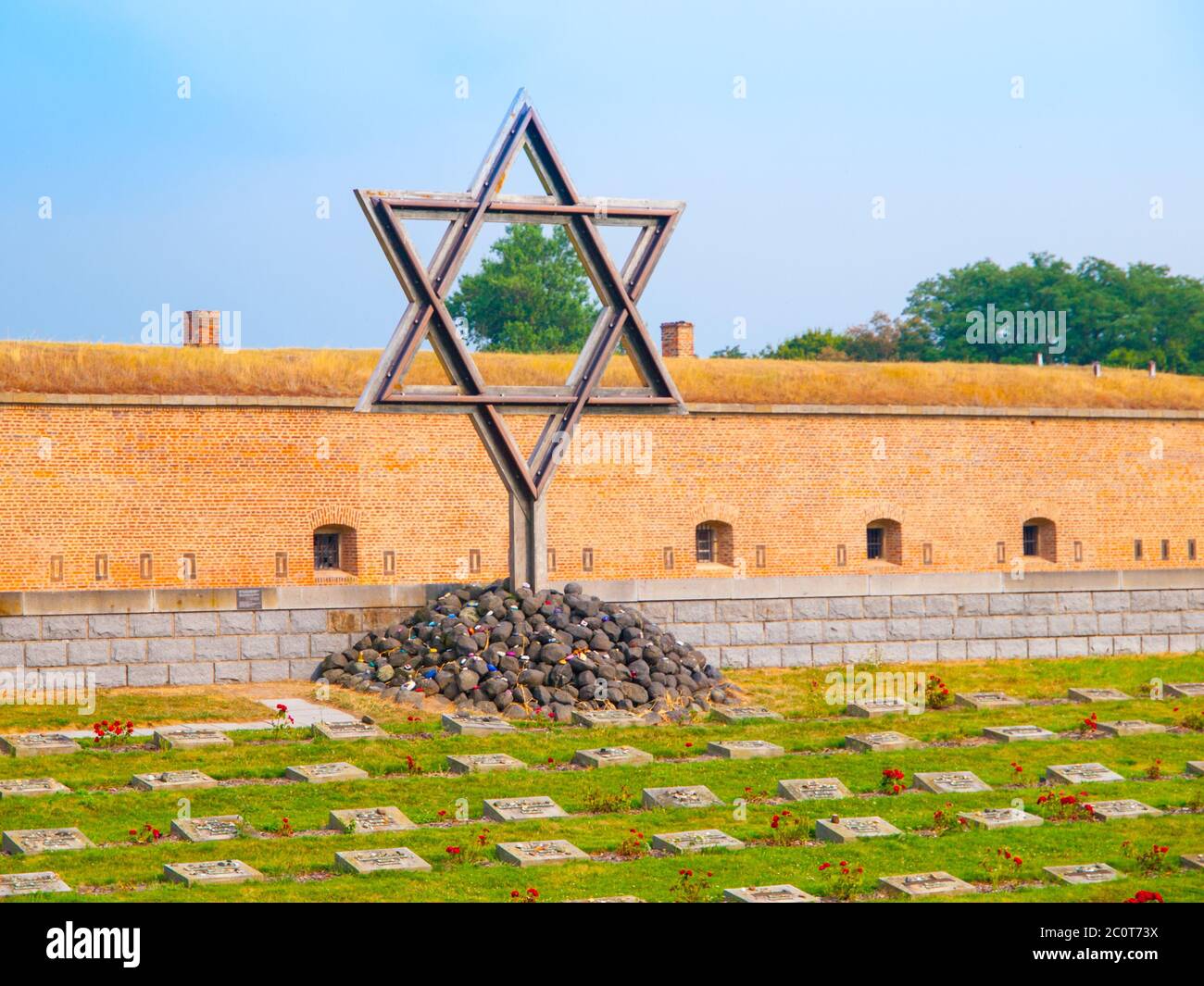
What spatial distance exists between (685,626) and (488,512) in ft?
24.1

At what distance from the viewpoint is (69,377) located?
24.1 metres

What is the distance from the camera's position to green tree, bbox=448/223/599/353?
65125 millimetres

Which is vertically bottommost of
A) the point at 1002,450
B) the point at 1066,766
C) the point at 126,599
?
the point at 1066,766

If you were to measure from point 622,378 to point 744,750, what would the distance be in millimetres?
15357

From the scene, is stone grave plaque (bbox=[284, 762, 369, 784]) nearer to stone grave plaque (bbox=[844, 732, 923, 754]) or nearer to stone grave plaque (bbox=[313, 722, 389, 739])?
stone grave plaque (bbox=[313, 722, 389, 739])

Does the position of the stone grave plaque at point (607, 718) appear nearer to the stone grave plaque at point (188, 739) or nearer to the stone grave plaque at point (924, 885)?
the stone grave plaque at point (188, 739)

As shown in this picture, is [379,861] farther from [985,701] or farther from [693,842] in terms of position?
[985,701]

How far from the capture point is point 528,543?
18359mm

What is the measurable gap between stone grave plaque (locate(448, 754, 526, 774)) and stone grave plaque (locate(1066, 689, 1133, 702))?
7193 millimetres

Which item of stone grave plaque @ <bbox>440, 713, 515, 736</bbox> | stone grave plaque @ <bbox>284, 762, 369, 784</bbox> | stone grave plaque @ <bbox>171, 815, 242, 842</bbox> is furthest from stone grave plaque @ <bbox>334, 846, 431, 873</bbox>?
stone grave plaque @ <bbox>440, 713, 515, 736</bbox>

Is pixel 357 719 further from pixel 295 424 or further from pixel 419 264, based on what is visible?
pixel 295 424

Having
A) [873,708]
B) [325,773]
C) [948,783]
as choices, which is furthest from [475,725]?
[948,783]
